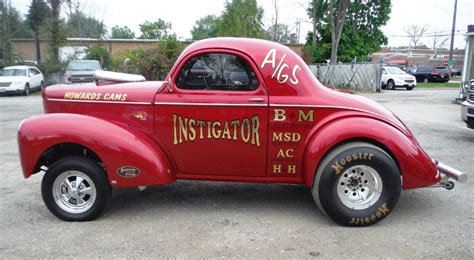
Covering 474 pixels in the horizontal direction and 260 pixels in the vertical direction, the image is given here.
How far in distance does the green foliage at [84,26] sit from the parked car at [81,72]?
39.7 feet

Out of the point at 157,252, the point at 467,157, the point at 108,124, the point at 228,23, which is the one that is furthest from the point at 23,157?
the point at 228,23

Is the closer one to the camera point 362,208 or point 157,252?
point 157,252

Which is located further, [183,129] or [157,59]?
[157,59]

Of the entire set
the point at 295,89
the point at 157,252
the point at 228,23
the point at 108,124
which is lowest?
the point at 157,252

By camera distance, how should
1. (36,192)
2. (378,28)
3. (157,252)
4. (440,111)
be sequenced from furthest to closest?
(378,28), (440,111), (36,192), (157,252)

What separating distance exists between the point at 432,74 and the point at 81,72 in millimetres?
30260

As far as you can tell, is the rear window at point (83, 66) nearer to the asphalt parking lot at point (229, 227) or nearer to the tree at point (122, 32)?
the asphalt parking lot at point (229, 227)

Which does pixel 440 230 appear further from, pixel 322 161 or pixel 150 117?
pixel 150 117

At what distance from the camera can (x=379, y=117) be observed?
4.18m

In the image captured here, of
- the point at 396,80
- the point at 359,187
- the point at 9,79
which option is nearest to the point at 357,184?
the point at 359,187

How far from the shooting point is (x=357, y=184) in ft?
13.5

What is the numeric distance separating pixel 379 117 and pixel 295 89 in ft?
3.15

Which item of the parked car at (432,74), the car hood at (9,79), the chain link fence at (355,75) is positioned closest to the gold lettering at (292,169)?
the car hood at (9,79)

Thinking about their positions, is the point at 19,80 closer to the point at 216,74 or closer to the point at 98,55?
the point at 98,55
